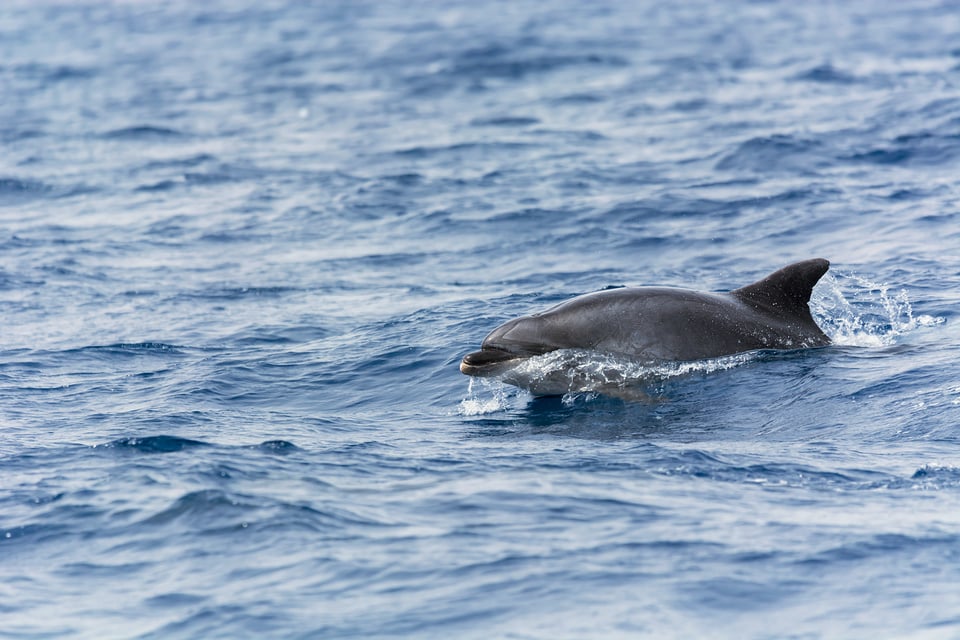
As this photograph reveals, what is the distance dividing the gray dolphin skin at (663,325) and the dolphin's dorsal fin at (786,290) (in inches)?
0.4

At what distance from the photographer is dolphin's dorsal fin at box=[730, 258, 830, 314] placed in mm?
13797

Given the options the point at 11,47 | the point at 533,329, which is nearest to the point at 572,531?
the point at 533,329

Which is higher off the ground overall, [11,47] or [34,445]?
[11,47]

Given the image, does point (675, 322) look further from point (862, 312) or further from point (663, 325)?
point (862, 312)

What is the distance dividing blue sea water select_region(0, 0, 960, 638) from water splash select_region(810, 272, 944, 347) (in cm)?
9

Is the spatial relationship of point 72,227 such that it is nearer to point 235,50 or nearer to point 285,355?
point 285,355

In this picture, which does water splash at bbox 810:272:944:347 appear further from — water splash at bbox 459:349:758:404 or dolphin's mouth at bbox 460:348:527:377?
dolphin's mouth at bbox 460:348:527:377

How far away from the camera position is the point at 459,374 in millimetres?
15156

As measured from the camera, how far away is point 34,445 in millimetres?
12734

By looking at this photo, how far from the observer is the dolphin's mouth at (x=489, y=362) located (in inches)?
525

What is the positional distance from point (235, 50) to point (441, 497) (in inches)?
1901

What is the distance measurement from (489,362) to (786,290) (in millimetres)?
3373

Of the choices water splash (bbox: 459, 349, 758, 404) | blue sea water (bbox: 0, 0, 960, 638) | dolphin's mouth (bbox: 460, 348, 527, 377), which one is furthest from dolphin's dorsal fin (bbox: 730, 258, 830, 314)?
dolphin's mouth (bbox: 460, 348, 527, 377)

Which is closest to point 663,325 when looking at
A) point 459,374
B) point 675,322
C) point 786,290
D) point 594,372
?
point 675,322
